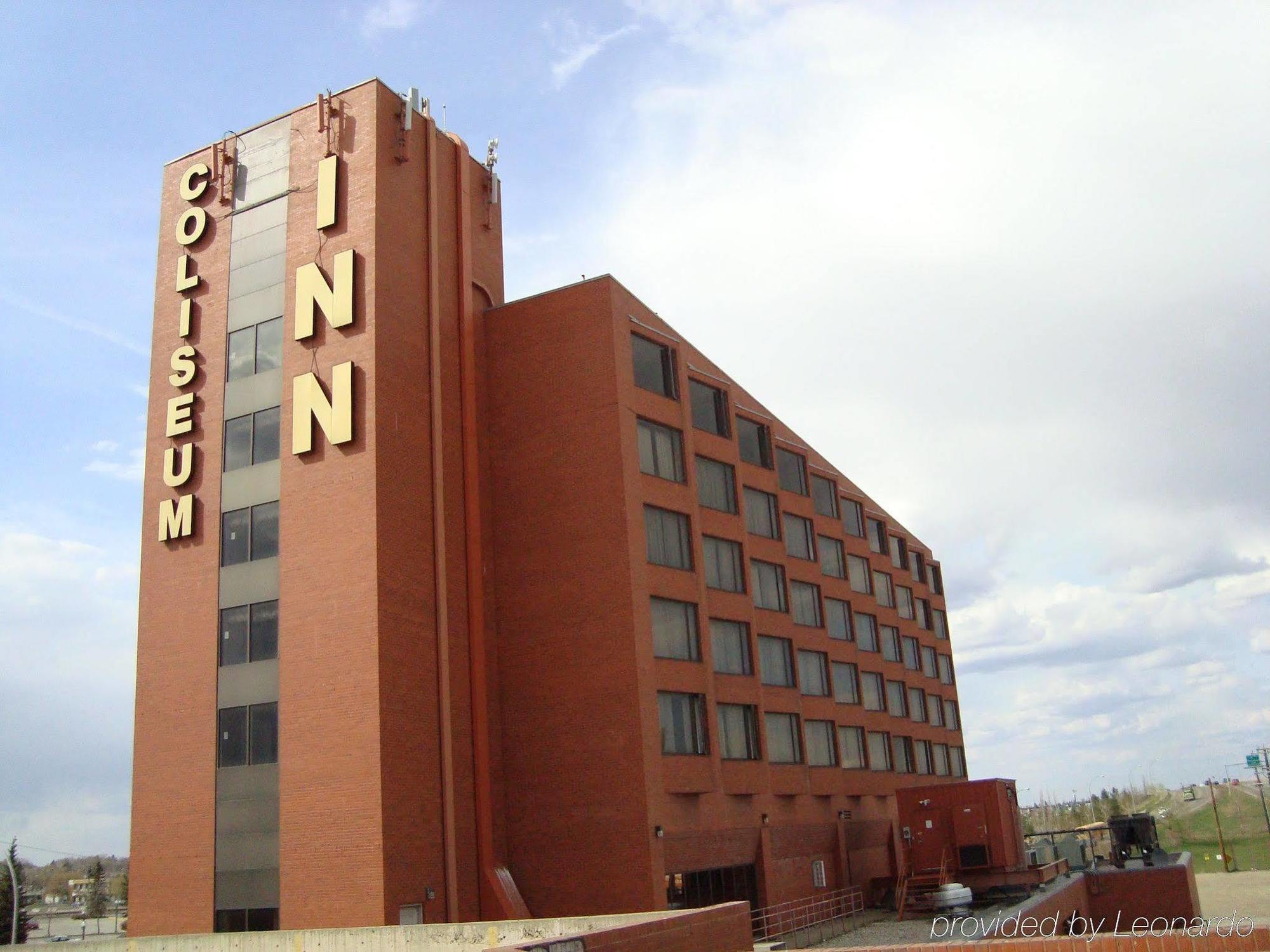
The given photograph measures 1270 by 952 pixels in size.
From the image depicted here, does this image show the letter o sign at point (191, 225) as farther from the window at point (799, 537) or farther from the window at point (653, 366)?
the window at point (799, 537)

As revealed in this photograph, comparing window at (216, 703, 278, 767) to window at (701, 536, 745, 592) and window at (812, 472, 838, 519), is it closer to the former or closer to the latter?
window at (701, 536, 745, 592)

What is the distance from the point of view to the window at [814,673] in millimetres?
53688

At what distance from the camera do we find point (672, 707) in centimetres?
4034

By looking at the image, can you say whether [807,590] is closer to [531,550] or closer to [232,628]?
[531,550]

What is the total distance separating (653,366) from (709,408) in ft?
15.8

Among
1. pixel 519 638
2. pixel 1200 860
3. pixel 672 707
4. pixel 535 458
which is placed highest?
pixel 535 458

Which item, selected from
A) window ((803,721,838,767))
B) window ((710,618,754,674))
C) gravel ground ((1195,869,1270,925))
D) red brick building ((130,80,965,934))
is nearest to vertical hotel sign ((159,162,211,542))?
red brick building ((130,80,965,934))

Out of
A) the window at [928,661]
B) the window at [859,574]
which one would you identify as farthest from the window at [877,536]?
the window at [928,661]

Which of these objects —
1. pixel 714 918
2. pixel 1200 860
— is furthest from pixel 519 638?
pixel 1200 860

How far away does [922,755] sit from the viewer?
71312 mm

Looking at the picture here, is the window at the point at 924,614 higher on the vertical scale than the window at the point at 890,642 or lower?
higher

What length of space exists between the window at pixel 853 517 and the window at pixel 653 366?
23.9 metres

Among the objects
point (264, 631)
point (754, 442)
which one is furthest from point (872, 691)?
point (264, 631)

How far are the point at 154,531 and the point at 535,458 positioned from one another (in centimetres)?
1390
